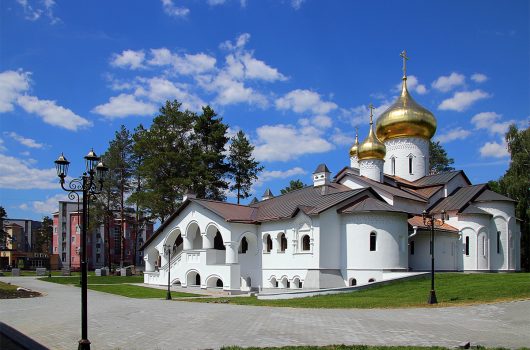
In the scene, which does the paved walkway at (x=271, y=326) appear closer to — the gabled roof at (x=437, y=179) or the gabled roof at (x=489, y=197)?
the gabled roof at (x=489, y=197)

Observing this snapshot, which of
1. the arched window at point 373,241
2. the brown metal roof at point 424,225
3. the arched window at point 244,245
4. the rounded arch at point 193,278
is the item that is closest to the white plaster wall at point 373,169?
the brown metal roof at point 424,225

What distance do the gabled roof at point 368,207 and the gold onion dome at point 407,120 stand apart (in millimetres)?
9856

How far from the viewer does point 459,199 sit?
33875 millimetres

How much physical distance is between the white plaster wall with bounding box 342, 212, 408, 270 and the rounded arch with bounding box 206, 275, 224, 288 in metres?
8.88

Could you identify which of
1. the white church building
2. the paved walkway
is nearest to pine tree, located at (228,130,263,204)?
the white church building

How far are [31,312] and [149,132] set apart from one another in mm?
29413

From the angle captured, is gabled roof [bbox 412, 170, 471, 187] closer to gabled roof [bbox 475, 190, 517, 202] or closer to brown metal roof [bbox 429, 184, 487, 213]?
brown metal roof [bbox 429, 184, 487, 213]

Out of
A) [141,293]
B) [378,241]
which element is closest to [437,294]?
[378,241]

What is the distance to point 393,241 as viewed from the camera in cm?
2806

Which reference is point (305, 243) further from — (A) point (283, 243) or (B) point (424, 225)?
(B) point (424, 225)

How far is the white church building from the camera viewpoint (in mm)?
28375

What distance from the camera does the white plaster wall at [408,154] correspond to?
37875 millimetres

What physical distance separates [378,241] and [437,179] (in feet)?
36.8

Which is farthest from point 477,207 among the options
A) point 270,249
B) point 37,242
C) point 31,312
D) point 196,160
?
point 37,242
